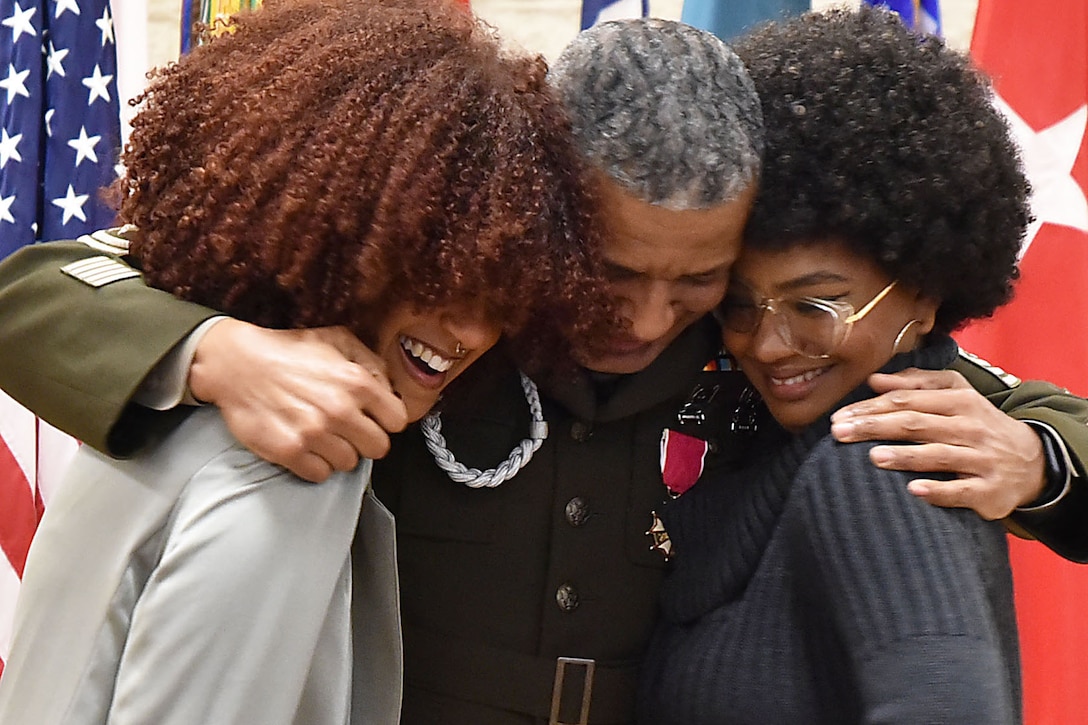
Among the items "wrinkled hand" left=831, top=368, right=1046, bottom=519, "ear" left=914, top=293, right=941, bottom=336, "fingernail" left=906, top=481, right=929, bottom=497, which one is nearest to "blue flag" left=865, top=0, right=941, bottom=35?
"ear" left=914, top=293, right=941, bottom=336

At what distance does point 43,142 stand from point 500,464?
142 cm

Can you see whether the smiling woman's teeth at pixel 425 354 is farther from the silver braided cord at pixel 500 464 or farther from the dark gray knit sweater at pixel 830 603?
the dark gray knit sweater at pixel 830 603

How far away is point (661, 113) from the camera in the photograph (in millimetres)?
1101

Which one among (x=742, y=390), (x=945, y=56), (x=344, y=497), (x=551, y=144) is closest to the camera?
(x=344, y=497)

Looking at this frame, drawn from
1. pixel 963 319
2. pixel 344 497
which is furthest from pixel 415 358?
pixel 963 319

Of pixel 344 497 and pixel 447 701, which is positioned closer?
pixel 344 497

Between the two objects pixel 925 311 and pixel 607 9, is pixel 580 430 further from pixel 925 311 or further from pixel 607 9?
pixel 607 9

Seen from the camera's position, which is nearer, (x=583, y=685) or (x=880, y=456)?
(x=880, y=456)

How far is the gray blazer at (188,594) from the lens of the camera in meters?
0.84

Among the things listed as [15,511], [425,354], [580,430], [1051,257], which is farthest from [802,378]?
[15,511]

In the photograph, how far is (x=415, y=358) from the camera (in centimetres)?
109

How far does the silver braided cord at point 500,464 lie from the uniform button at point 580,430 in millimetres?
36

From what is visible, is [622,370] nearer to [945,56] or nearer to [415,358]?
[415,358]

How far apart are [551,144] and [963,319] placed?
61 centimetres
